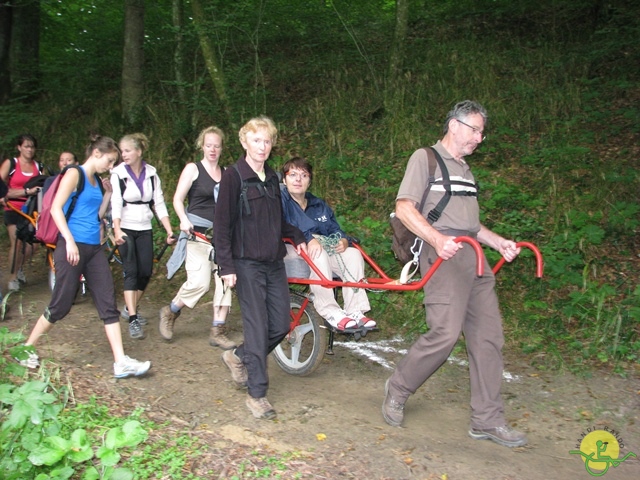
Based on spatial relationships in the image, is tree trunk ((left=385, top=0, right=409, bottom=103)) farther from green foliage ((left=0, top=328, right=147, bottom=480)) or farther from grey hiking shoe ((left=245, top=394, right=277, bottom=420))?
green foliage ((left=0, top=328, right=147, bottom=480))

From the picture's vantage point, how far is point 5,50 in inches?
551

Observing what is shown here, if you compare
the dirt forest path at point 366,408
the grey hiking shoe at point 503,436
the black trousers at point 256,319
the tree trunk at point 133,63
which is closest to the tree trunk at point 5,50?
the tree trunk at point 133,63

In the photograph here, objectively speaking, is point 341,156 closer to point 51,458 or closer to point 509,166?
point 509,166

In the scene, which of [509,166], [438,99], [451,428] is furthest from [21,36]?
[451,428]

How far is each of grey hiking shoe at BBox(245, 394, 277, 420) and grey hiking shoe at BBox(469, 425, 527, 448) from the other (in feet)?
4.92

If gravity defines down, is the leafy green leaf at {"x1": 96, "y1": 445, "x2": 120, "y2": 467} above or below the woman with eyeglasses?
below

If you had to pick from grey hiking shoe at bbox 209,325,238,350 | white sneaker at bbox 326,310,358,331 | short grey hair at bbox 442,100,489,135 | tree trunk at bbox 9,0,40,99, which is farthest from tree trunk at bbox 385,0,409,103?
tree trunk at bbox 9,0,40,99

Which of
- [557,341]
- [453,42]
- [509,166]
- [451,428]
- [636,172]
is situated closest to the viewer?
[451,428]

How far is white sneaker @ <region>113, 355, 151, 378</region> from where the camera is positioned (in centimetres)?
538

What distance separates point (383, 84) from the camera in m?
12.2

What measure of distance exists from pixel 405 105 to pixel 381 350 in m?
6.07

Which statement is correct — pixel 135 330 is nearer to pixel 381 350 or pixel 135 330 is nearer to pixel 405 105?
pixel 381 350

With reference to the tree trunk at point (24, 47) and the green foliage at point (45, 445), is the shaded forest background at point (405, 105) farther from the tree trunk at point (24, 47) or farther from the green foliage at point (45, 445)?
the green foliage at point (45, 445)

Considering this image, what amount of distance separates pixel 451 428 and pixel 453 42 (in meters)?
10.7
